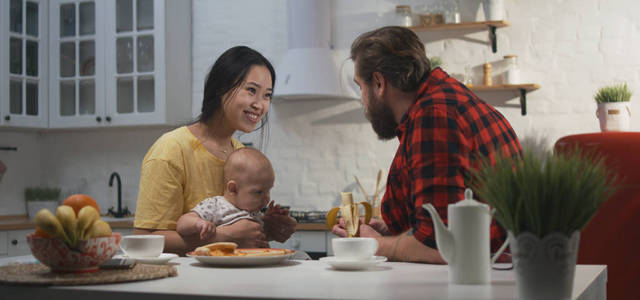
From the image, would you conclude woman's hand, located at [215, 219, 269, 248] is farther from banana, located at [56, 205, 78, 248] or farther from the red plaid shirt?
banana, located at [56, 205, 78, 248]

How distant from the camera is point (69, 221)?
143 cm

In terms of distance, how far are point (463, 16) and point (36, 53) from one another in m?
3.11

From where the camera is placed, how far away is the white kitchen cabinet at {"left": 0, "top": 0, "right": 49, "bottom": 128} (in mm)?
4879

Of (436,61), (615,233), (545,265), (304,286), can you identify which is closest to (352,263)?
(304,286)

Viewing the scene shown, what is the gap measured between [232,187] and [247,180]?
0.21 feet

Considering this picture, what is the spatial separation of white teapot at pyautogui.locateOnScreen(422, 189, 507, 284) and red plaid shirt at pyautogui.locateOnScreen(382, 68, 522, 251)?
42cm

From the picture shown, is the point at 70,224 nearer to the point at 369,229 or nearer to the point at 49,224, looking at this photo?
the point at 49,224

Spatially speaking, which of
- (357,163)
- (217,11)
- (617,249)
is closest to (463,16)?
(357,163)

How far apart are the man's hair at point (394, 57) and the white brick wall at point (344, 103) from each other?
239 cm

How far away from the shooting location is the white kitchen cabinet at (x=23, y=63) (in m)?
4.88

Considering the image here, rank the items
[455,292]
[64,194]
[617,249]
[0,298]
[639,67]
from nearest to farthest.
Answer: [455,292] < [0,298] < [617,249] < [639,67] < [64,194]

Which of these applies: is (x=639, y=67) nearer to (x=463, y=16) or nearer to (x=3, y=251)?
(x=463, y=16)

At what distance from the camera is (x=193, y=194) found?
8.01 feet

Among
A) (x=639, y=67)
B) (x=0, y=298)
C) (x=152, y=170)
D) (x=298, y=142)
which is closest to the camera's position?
(x=0, y=298)
